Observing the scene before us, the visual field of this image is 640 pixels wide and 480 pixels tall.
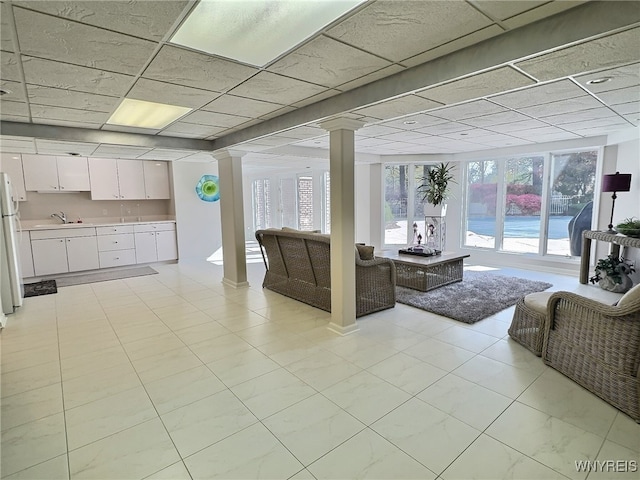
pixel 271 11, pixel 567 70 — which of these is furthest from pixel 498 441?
pixel 271 11

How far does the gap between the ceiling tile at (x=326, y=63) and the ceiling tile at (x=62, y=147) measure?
3350 mm

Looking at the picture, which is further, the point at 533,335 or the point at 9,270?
the point at 9,270

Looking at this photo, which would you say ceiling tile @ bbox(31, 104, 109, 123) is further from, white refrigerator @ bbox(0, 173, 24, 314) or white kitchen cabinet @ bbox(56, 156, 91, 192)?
white kitchen cabinet @ bbox(56, 156, 91, 192)

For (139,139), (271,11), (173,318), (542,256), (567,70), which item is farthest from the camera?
(542,256)

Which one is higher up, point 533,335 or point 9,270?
point 9,270

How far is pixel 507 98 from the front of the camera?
2.99 meters

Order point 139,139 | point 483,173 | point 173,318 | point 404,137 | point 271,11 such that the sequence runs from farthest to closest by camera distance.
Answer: point 483,173 < point 404,137 < point 139,139 < point 173,318 < point 271,11

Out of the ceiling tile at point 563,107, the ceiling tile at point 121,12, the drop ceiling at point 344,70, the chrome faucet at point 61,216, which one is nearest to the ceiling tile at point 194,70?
the drop ceiling at point 344,70

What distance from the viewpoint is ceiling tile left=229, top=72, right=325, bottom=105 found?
256 centimetres

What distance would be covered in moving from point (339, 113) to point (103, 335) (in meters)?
3.37

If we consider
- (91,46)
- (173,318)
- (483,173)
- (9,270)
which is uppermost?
(91,46)

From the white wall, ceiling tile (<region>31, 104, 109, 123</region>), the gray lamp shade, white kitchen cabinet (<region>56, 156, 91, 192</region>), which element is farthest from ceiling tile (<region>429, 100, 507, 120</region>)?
white kitchen cabinet (<region>56, 156, 91, 192</region>)

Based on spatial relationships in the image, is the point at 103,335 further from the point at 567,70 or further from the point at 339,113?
the point at 567,70

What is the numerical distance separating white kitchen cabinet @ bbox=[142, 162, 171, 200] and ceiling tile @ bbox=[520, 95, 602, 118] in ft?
22.7
